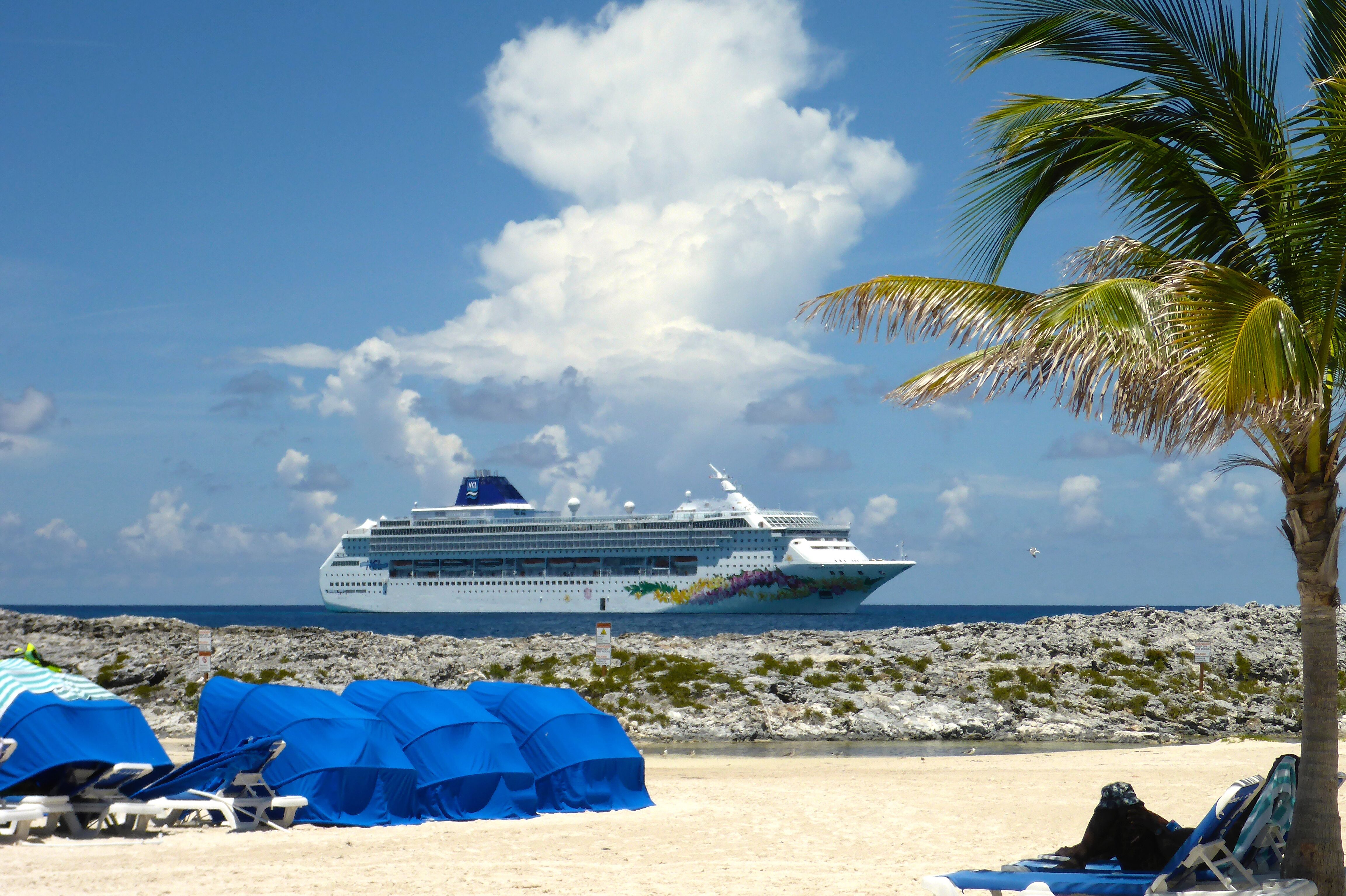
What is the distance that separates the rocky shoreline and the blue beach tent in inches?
367

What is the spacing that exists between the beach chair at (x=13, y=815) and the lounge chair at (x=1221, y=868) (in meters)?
6.03

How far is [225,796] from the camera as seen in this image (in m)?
8.86

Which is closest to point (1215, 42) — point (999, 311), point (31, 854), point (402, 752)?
point (999, 311)

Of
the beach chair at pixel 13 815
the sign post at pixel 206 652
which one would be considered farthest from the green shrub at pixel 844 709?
the beach chair at pixel 13 815

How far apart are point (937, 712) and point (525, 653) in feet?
29.1

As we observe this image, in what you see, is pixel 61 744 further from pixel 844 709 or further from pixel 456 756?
pixel 844 709

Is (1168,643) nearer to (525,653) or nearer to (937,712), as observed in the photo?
(937,712)

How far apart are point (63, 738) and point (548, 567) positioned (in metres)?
64.4

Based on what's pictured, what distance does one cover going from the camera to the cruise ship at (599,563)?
218ft

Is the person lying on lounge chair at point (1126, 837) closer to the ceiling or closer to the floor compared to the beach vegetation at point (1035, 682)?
closer to the ceiling

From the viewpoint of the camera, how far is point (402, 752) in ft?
31.6

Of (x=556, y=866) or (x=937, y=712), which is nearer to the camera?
(x=556, y=866)

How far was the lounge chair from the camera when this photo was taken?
17.4 ft

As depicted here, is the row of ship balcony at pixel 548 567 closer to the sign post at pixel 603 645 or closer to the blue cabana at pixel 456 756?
the sign post at pixel 603 645
